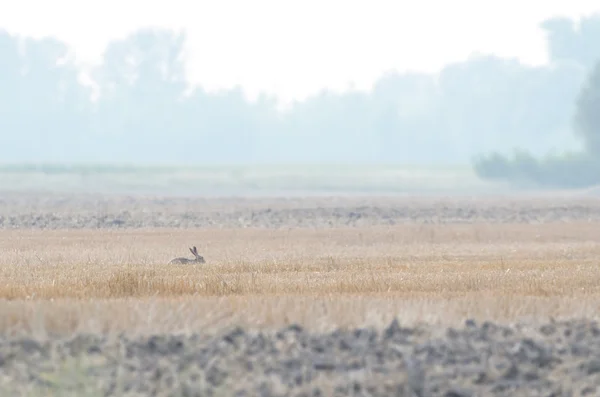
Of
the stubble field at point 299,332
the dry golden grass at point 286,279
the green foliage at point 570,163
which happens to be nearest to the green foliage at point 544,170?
the green foliage at point 570,163

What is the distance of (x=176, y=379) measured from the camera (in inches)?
470

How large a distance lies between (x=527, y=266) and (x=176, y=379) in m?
15.2

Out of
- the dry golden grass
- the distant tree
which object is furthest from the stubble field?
the distant tree

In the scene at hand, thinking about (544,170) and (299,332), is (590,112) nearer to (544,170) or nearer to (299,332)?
(544,170)

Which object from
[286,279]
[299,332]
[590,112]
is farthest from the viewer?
[590,112]

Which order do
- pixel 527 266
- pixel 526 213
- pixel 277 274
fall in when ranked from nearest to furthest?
pixel 277 274 < pixel 527 266 < pixel 526 213

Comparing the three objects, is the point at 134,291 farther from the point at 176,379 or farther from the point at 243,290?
the point at 176,379

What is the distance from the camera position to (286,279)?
2186cm

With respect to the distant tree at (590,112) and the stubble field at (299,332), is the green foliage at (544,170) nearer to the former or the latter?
the distant tree at (590,112)

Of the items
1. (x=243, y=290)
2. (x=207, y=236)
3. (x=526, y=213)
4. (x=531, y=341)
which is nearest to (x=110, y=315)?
(x=531, y=341)

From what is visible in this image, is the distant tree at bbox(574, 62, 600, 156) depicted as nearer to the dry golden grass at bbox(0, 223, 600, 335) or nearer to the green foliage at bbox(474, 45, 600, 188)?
the green foliage at bbox(474, 45, 600, 188)

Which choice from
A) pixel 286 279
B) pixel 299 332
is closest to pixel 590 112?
pixel 286 279

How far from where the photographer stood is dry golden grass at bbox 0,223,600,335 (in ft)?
46.2

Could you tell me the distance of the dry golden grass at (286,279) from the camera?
46.2ft
